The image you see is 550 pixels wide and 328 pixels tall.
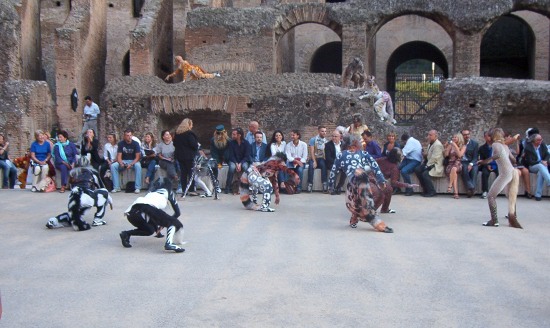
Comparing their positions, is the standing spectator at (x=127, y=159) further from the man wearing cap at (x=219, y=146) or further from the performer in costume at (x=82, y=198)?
the performer in costume at (x=82, y=198)

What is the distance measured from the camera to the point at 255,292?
21.2ft

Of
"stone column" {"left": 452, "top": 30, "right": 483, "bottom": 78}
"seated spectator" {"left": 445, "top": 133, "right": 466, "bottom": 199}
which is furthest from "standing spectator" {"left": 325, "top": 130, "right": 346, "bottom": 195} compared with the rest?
"stone column" {"left": 452, "top": 30, "right": 483, "bottom": 78}

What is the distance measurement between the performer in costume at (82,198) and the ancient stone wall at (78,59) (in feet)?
39.4

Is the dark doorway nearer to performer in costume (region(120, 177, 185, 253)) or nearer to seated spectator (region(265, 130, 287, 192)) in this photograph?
seated spectator (region(265, 130, 287, 192))

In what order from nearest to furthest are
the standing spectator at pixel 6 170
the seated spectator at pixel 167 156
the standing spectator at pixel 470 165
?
1. the standing spectator at pixel 470 165
2. the seated spectator at pixel 167 156
3. the standing spectator at pixel 6 170

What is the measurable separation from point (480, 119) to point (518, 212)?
5.72m

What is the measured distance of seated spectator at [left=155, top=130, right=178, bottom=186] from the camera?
1352 centimetres

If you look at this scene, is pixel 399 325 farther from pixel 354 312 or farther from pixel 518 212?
pixel 518 212

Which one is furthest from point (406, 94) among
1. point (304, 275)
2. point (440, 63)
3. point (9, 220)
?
point (304, 275)

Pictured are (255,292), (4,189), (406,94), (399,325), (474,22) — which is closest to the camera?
(399,325)

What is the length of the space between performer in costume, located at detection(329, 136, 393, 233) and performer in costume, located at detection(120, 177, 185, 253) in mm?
2524

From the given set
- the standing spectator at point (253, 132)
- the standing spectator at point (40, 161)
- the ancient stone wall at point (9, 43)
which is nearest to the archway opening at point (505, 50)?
the standing spectator at point (253, 132)

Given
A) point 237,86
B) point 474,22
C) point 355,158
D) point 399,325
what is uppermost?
point 474,22

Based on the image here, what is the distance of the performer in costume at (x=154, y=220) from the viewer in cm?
817
